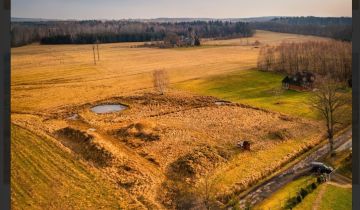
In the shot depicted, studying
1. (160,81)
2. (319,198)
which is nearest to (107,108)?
(160,81)

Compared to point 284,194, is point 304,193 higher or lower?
higher

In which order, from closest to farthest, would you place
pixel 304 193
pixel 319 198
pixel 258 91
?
pixel 319 198, pixel 304 193, pixel 258 91

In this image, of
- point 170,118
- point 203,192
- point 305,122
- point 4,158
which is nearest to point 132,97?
point 170,118

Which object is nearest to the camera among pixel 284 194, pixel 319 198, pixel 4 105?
pixel 4 105

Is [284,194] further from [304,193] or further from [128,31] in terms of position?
[128,31]

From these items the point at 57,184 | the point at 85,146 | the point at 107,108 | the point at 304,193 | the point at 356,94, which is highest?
the point at 356,94

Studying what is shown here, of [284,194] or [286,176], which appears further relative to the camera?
[286,176]
